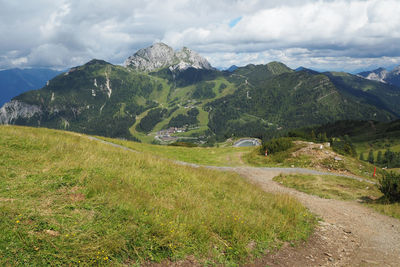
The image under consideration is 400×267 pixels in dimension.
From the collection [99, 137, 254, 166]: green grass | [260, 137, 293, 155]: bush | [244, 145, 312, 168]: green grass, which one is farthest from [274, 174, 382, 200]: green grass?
[260, 137, 293, 155]: bush

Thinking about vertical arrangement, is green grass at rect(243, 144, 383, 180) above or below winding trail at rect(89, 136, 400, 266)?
below

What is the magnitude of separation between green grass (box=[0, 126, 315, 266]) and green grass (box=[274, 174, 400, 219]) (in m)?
8.46

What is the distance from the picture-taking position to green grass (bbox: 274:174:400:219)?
14.3m

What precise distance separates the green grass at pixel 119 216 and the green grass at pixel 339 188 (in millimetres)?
8464

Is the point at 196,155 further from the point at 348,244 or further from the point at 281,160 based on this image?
the point at 348,244

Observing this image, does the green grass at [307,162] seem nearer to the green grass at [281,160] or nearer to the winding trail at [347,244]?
the green grass at [281,160]

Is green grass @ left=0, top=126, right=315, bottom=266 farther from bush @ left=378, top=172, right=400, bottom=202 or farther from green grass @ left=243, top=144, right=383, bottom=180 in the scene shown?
green grass @ left=243, top=144, right=383, bottom=180

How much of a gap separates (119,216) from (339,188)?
66.0 feet

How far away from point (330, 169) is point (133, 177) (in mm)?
26525

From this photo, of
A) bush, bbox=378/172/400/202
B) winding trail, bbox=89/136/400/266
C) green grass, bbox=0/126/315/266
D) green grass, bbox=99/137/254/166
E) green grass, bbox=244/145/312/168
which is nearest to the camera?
green grass, bbox=0/126/315/266

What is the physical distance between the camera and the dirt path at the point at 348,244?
6949mm

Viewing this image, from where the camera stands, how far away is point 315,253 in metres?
7.37

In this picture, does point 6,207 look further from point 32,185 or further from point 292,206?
point 292,206

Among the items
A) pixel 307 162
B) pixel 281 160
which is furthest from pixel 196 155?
pixel 307 162
